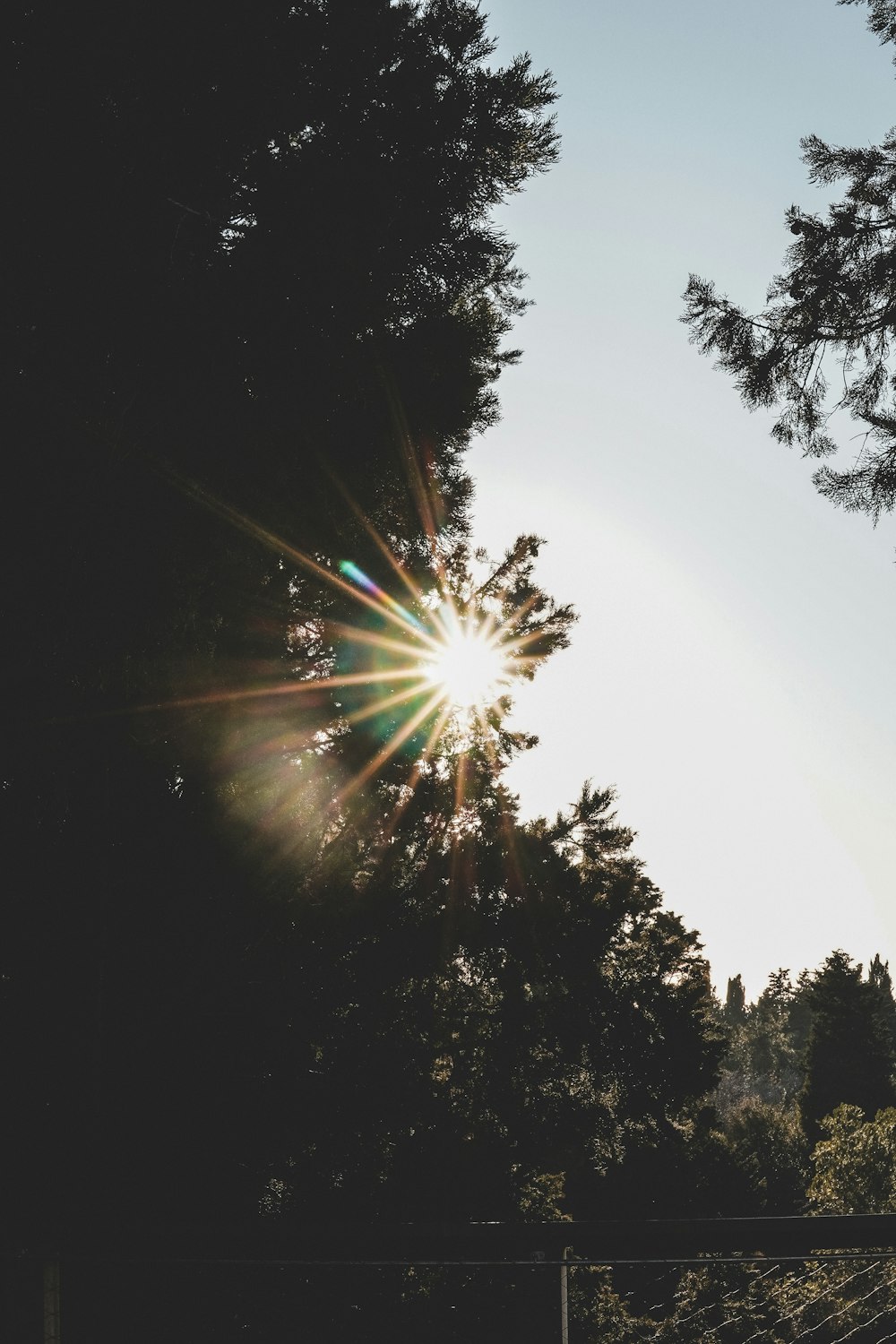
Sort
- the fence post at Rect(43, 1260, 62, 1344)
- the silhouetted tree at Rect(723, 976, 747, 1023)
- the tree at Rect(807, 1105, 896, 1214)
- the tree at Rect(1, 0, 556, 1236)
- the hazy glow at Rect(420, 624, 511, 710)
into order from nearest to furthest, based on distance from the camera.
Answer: the fence post at Rect(43, 1260, 62, 1344) < the tree at Rect(1, 0, 556, 1236) < the hazy glow at Rect(420, 624, 511, 710) < the tree at Rect(807, 1105, 896, 1214) < the silhouetted tree at Rect(723, 976, 747, 1023)

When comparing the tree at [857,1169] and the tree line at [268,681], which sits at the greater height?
the tree line at [268,681]

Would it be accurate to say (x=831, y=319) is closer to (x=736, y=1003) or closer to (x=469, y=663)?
(x=469, y=663)

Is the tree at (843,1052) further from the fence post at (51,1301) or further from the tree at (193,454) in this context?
the fence post at (51,1301)

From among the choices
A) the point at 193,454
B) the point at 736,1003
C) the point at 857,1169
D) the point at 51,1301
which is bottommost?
the point at 857,1169

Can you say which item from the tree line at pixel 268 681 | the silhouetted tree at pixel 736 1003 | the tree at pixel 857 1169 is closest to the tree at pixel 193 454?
the tree line at pixel 268 681

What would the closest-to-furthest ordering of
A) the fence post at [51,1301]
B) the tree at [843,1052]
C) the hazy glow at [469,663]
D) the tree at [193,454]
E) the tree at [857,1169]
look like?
1. the fence post at [51,1301]
2. the tree at [193,454]
3. the hazy glow at [469,663]
4. the tree at [857,1169]
5. the tree at [843,1052]

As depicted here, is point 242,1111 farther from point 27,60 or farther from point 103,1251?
point 27,60

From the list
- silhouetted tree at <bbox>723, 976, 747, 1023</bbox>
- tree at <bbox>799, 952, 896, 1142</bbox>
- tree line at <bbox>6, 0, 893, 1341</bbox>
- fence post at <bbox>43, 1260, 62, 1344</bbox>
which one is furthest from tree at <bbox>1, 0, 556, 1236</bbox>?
silhouetted tree at <bbox>723, 976, 747, 1023</bbox>

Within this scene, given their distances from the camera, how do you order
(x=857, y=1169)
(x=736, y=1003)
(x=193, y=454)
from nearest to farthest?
(x=193, y=454) < (x=857, y=1169) < (x=736, y=1003)

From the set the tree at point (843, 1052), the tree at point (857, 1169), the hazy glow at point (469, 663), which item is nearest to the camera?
the hazy glow at point (469, 663)

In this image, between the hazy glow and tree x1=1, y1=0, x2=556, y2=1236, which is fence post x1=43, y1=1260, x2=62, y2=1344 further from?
the hazy glow

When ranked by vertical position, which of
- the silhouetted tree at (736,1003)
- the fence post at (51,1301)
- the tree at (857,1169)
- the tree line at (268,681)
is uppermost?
the silhouetted tree at (736,1003)

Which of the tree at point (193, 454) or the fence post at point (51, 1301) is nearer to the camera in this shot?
the fence post at point (51, 1301)

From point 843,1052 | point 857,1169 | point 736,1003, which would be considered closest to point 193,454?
point 857,1169
